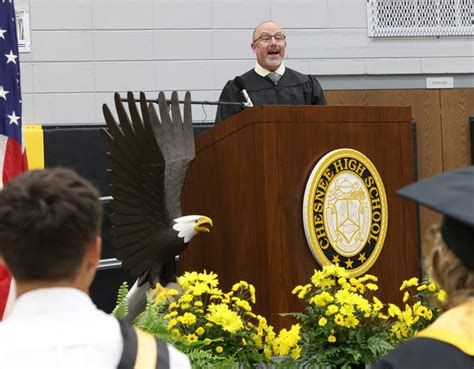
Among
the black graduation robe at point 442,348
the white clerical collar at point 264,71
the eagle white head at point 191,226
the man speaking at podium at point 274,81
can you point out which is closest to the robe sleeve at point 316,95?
the man speaking at podium at point 274,81

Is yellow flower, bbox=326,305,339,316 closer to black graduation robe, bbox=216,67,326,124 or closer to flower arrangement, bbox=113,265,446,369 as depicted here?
flower arrangement, bbox=113,265,446,369

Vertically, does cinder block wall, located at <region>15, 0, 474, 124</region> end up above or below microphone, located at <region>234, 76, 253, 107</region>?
above

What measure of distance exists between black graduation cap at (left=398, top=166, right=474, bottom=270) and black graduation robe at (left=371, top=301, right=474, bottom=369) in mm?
87

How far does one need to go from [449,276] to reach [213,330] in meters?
2.07

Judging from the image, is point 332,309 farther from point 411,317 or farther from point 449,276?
point 449,276

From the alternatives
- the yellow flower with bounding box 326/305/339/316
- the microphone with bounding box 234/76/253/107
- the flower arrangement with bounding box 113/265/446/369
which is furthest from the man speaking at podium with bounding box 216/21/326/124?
the yellow flower with bounding box 326/305/339/316

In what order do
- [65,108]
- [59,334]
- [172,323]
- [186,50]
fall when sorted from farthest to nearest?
[186,50] → [65,108] → [172,323] → [59,334]

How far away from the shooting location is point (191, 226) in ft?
15.2

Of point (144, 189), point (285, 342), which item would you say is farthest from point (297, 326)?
point (144, 189)

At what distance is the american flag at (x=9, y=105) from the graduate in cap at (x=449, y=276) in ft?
9.06

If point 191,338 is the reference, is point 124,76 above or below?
above

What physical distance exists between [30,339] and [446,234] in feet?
2.12

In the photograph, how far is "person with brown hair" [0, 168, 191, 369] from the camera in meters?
1.44

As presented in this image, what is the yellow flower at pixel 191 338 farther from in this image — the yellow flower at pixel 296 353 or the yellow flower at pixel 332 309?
the yellow flower at pixel 332 309
